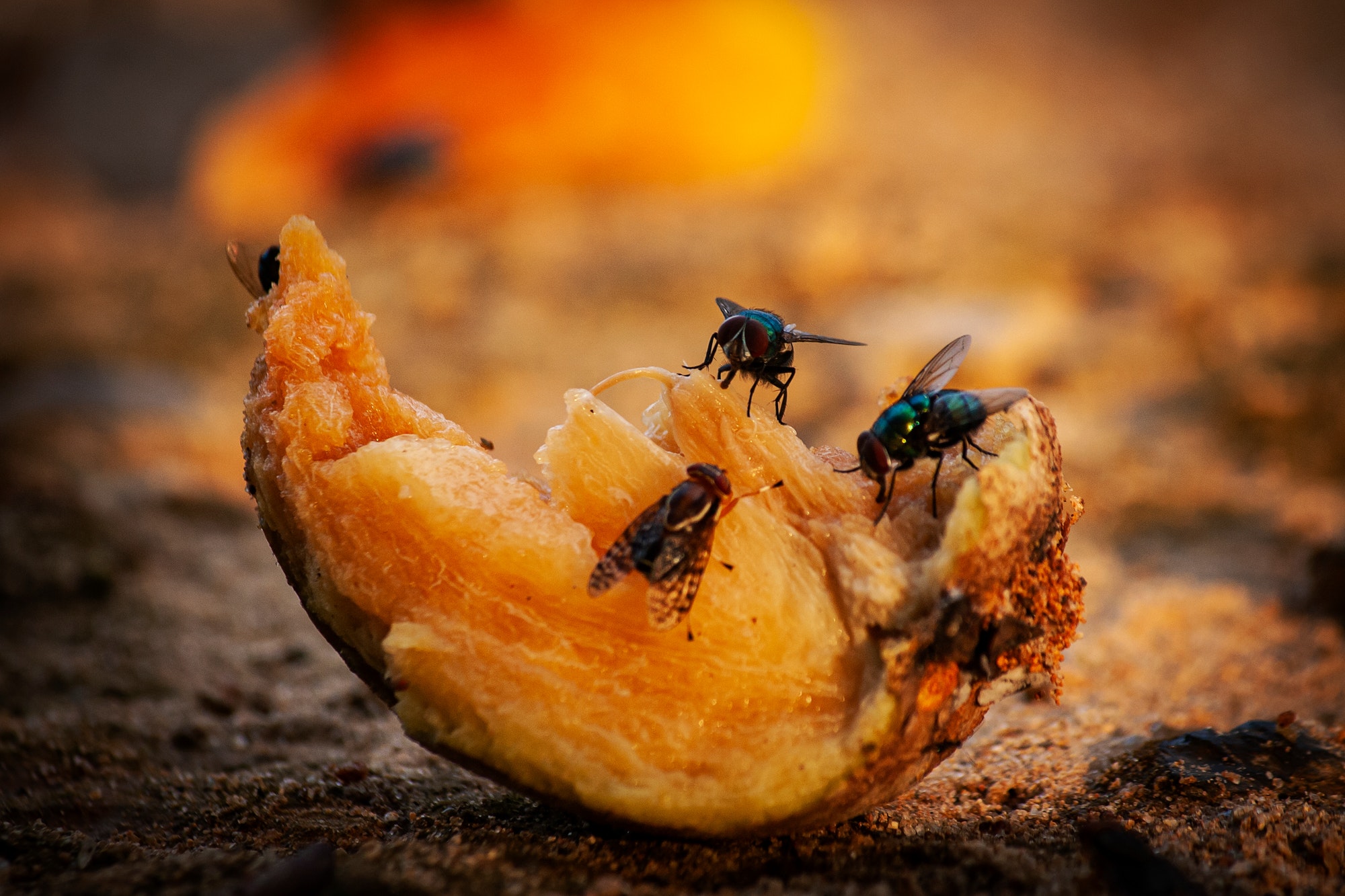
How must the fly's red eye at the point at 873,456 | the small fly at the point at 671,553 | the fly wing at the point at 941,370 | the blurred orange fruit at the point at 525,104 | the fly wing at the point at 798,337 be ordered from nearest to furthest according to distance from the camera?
the small fly at the point at 671,553 → the fly's red eye at the point at 873,456 → the fly wing at the point at 941,370 → the fly wing at the point at 798,337 → the blurred orange fruit at the point at 525,104

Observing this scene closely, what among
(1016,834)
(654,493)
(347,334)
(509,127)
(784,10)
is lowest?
(1016,834)

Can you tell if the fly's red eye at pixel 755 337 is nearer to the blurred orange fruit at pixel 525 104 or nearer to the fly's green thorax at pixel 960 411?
the fly's green thorax at pixel 960 411

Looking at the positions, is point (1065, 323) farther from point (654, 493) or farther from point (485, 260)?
point (654, 493)

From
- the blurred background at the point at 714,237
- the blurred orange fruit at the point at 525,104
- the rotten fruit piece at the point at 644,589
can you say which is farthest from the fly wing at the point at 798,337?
the blurred orange fruit at the point at 525,104

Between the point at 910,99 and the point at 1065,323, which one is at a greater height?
the point at 910,99

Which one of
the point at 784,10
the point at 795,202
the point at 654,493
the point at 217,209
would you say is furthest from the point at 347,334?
the point at 784,10

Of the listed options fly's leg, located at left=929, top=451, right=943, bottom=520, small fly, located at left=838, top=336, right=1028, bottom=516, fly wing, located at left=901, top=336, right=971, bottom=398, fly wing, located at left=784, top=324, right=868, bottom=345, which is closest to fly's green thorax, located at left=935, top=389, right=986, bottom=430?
small fly, located at left=838, top=336, right=1028, bottom=516

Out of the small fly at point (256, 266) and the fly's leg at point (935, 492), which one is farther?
the small fly at point (256, 266)

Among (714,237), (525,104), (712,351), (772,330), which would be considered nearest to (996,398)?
(772,330)
